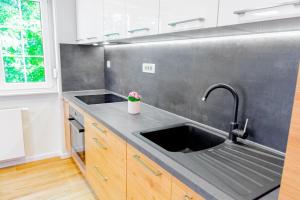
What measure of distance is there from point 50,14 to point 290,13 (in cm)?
278

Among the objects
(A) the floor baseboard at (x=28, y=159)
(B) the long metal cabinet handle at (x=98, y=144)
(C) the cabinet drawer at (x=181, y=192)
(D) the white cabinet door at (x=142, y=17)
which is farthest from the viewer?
(A) the floor baseboard at (x=28, y=159)

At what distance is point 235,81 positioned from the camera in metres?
1.27

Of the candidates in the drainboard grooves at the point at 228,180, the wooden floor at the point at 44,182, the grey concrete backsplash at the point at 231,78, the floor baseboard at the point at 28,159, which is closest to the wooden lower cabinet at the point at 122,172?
the drainboard grooves at the point at 228,180

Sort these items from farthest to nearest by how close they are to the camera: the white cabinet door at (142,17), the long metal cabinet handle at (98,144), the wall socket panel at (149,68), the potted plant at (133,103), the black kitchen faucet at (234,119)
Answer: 1. the wall socket panel at (149,68)
2. the potted plant at (133,103)
3. the long metal cabinet handle at (98,144)
4. the white cabinet door at (142,17)
5. the black kitchen faucet at (234,119)

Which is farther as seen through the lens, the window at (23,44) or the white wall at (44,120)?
the white wall at (44,120)

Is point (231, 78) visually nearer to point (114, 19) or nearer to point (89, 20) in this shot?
point (114, 19)

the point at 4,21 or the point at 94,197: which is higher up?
the point at 4,21

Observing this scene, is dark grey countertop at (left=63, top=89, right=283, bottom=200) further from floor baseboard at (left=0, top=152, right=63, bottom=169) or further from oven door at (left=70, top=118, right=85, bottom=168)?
floor baseboard at (left=0, top=152, right=63, bottom=169)

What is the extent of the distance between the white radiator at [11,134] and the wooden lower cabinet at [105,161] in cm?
113

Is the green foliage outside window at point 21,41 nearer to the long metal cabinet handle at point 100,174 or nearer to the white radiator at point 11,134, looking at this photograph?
the white radiator at point 11,134

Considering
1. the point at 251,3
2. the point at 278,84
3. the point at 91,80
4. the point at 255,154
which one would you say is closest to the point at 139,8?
the point at 251,3

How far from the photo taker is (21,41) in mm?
2621

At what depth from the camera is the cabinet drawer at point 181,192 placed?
32.2 inches

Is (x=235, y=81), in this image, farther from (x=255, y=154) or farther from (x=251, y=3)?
(x=251, y=3)
